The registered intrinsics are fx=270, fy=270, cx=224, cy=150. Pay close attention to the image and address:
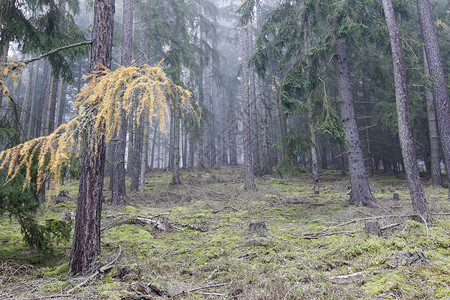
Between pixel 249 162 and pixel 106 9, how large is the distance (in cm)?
1074

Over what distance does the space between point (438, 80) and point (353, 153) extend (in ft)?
15.4

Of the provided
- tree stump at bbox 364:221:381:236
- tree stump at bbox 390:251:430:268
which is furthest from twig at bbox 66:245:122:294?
tree stump at bbox 364:221:381:236

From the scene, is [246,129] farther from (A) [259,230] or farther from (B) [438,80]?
(A) [259,230]

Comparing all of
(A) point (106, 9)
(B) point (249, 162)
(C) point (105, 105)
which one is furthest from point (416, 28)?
(C) point (105, 105)

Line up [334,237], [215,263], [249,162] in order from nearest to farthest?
[215,263], [334,237], [249,162]

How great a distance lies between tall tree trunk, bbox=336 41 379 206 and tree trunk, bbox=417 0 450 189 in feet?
10.6

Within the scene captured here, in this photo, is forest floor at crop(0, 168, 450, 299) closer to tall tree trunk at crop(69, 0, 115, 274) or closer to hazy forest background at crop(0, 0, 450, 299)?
hazy forest background at crop(0, 0, 450, 299)

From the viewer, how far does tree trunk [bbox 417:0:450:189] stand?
971 cm

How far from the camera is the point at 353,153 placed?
29.6 feet

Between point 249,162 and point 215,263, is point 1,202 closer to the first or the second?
point 215,263

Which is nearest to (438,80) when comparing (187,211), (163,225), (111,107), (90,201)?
(187,211)

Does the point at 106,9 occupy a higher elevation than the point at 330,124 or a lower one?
higher

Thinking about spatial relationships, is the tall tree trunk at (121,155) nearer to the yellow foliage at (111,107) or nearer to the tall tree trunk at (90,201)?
the tall tree trunk at (90,201)

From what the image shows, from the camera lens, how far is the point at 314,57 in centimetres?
967
